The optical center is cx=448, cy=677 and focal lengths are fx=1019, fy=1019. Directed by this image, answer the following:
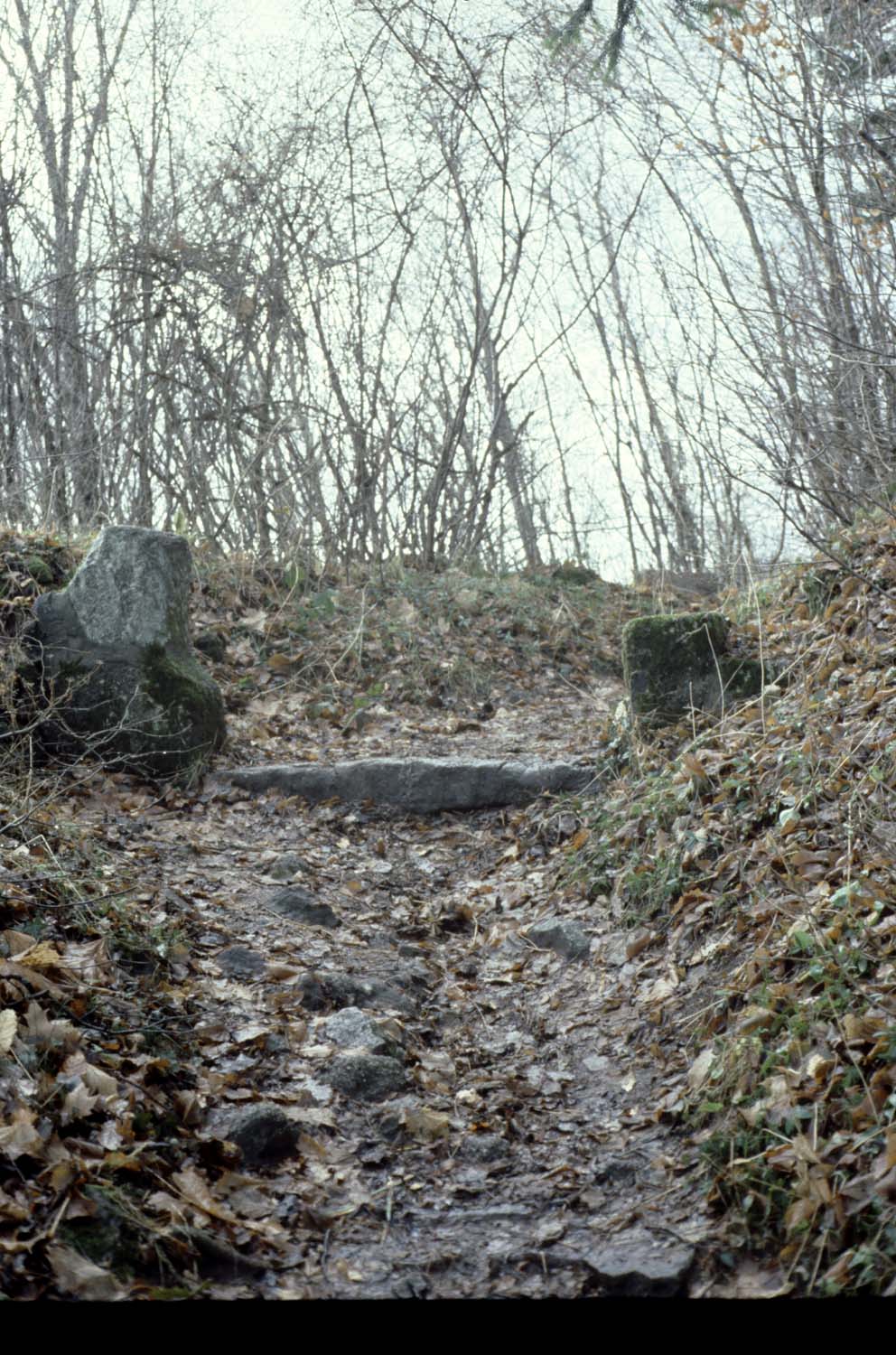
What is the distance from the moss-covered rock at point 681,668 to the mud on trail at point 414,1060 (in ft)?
2.66

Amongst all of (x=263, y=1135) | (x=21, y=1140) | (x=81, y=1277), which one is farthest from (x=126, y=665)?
(x=81, y=1277)

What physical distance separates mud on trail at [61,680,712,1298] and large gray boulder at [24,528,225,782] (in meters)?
0.36

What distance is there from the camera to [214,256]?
32.3ft

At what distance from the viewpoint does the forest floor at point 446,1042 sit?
2.52 meters

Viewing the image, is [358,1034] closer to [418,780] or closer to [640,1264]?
[640,1264]

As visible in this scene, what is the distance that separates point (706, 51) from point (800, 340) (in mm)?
3108

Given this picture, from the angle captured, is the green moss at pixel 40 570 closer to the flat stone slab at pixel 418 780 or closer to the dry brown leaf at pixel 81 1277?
the flat stone slab at pixel 418 780

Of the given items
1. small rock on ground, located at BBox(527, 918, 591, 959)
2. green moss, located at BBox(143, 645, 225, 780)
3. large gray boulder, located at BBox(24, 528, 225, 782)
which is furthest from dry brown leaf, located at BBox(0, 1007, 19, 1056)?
green moss, located at BBox(143, 645, 225, 780)

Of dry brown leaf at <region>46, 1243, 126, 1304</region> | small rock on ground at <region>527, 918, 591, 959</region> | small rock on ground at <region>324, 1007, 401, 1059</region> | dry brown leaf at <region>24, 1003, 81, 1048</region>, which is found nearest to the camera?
dry brown leaf at <region>46, 1243, 126, 1304</region>

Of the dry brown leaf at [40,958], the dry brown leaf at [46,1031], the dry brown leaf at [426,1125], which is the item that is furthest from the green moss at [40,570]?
the dry brown leaf at [426,1125]

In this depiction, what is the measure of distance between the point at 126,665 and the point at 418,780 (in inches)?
78.4

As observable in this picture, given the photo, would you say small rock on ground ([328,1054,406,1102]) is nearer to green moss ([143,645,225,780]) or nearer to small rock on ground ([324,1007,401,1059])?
small rock on ground ([324,1007,401,1059])

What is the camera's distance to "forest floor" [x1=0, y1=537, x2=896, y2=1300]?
2520 mm

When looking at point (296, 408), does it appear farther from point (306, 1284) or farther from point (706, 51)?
point (306, 1284)
